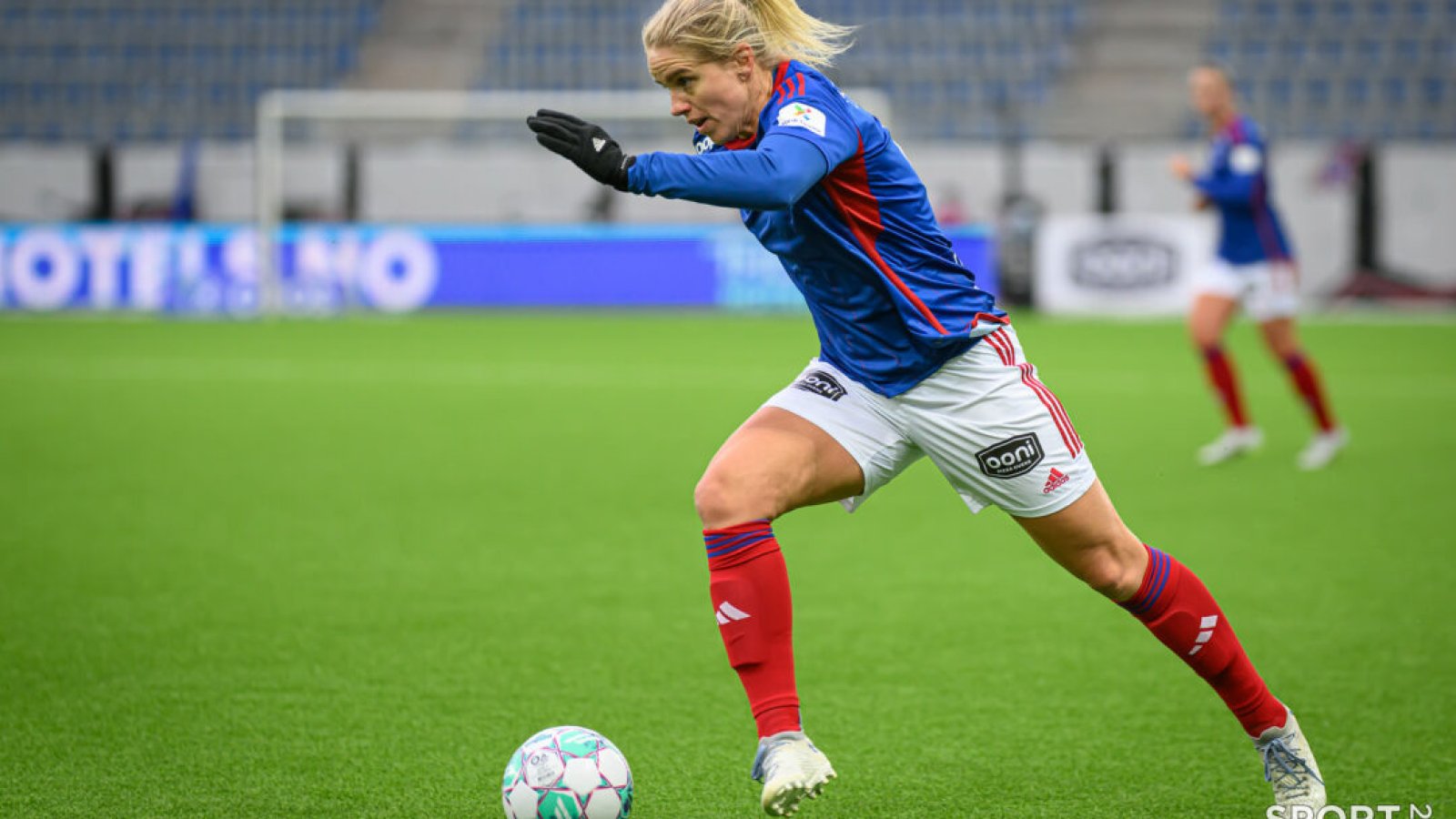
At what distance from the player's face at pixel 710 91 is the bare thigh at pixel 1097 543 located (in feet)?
3.22

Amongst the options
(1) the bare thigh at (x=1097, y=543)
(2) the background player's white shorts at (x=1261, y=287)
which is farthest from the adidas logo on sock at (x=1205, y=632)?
(2) the background player's white shorts at (x=1261, y=287)

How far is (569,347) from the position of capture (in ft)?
51.4

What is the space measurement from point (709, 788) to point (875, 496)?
431 cm

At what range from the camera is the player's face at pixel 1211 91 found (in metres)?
8.56

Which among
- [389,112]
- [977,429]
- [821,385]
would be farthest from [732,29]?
[389,112]

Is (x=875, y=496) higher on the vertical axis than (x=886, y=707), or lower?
lower

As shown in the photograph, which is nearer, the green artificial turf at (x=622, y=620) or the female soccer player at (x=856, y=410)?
the female soccer player at (x=856, y=410)

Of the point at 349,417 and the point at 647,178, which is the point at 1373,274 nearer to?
the point at 349,417

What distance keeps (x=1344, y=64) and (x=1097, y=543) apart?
23950 millimetres

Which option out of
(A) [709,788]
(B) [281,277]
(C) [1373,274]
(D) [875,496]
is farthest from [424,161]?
(A) [709,788]

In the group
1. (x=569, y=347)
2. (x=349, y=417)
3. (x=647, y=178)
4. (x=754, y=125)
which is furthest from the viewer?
(x=569, y=347)

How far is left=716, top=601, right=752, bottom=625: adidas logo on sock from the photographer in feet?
10.4

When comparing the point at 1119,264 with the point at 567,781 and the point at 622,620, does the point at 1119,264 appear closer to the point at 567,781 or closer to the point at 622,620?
the point at 622,620

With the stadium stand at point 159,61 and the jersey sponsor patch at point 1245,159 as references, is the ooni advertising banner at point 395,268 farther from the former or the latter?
the jersey sponsor patch at point 1245,159
